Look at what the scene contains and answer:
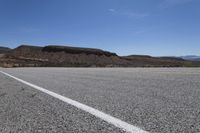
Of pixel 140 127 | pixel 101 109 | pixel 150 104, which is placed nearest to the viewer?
pixel 140 127

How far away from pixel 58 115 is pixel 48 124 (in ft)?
2.07

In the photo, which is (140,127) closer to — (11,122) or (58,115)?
(58,115)

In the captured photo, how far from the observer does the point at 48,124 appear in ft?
13.2

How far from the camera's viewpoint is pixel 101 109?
505 cm

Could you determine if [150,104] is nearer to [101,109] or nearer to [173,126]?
[101,109]

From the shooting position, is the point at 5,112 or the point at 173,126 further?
the point at 5,112

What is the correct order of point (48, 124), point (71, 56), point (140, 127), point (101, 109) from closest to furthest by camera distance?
1. point (140, 127)
2. point (48, 124)
3. point (101, 109)
4. point (71, 56)

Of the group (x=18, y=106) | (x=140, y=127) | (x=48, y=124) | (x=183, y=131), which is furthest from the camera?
(x=18, y=106)

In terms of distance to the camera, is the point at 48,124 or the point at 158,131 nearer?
the point at 158,131

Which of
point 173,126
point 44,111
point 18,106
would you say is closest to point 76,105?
point 44,111

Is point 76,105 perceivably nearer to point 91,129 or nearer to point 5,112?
point 5,112

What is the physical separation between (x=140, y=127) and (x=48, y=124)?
1.26 meters

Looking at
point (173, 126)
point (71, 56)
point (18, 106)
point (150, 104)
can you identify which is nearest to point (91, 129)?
point (173, 126)

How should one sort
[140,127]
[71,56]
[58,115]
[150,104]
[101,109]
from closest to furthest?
1. [140,127]
2. [58,115]
3. [101,109]
4. [150,104]
5. [71,56]
